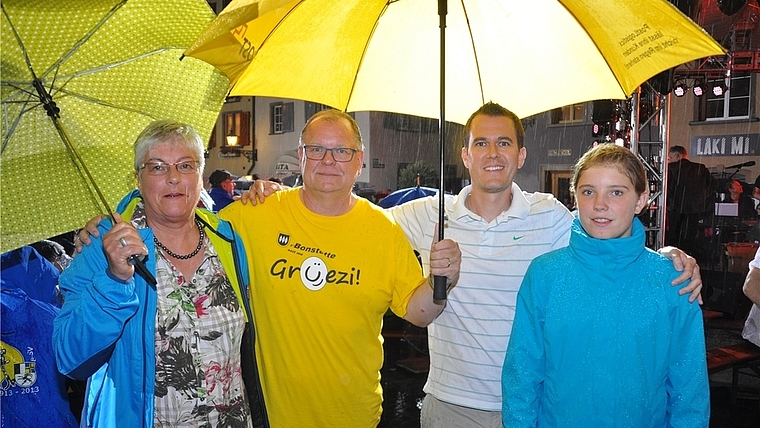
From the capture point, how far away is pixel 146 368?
2.38 meters

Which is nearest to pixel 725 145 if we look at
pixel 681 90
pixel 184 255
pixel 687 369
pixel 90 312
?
pixel 681 90

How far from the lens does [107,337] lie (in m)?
2.25

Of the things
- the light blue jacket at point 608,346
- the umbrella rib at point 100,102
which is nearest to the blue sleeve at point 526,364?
the light blue jacket at point 608,346

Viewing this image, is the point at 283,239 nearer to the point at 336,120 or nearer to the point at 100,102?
the point at 336,120

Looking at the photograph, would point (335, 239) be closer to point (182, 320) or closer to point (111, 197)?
point (182, 320)

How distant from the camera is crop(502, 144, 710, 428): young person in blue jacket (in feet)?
8.02

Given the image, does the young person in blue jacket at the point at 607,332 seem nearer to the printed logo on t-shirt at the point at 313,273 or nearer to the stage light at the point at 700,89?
the printed logo on t-shirt at the point at 313,273

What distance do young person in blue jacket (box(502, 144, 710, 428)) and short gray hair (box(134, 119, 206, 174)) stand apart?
1.56 meters

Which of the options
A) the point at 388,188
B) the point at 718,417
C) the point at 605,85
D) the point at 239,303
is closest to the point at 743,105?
the point at 388,188

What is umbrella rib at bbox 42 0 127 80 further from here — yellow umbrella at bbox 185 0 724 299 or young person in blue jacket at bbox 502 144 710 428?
young person in blue jacket at bbox 502 144 710 428

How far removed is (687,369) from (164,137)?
2304 millimetres

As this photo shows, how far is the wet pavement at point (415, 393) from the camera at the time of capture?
5.89 metres

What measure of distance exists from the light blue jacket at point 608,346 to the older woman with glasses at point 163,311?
3.89 ft

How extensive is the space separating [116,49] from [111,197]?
0.64 metres
